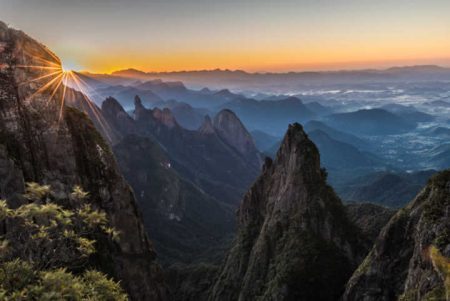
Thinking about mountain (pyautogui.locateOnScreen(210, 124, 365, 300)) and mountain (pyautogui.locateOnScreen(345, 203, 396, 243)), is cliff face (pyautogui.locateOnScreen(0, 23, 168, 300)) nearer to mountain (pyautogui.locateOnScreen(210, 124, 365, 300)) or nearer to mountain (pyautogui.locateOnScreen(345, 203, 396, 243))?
mountain (pyautogui.locateOnScreen(210, 124, 365, 300))

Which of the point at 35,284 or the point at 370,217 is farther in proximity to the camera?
the point at 370,217

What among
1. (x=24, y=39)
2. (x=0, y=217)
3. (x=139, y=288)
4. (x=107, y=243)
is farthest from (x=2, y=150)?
(x=0, y=217)

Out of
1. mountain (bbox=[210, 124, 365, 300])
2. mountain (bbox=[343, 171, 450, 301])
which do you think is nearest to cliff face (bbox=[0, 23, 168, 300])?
mountain (bbox=[210, 124, 365, 300])

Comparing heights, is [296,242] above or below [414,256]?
below

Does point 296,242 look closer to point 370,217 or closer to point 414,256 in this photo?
point 370,217

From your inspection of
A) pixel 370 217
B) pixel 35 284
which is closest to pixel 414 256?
pixel 35 284

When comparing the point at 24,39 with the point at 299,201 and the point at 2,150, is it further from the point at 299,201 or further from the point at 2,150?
the point at 299,201
